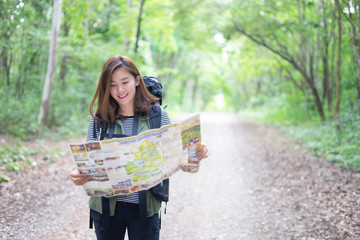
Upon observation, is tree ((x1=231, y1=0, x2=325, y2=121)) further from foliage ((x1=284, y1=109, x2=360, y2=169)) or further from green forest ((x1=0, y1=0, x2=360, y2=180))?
foliage ((x1=284, y1=109, x2=360, y2=169))

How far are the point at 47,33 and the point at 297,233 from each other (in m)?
9.50

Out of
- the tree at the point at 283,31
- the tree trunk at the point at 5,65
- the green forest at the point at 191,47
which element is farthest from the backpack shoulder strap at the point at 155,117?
the tree at the point at 283,31

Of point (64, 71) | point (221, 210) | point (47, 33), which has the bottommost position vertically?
point (221, 210)

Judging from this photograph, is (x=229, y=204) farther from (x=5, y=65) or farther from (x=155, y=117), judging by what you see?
(x=5, y=65)

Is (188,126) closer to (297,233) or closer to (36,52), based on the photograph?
(297,233)

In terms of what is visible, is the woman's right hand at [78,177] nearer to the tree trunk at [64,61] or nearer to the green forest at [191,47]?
the green forest at [191,47]

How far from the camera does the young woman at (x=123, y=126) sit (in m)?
1.81

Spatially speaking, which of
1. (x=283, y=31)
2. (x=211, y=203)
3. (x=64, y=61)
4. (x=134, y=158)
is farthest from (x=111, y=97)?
(x=64, y=61)

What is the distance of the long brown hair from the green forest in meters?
4.19

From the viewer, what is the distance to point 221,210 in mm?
4707

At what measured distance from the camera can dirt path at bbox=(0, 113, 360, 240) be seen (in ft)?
12.3

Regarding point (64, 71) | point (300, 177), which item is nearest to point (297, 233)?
point (300, 177)

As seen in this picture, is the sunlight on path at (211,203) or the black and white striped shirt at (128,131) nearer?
the black and white striped shirt at (128,131)

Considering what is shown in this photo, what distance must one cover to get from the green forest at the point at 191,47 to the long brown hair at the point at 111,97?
419 cm
